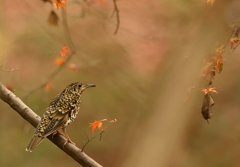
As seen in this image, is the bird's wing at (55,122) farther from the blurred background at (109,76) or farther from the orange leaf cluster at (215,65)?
the blurred background at (109,76)

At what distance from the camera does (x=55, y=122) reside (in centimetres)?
573

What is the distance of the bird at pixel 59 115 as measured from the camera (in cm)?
550

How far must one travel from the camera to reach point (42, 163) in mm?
13406

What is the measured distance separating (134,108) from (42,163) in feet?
9.87

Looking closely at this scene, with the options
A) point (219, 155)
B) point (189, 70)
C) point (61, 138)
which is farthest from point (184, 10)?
point (61, 138)

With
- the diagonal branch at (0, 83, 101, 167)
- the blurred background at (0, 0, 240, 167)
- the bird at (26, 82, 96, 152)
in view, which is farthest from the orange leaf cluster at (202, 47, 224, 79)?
the blurred background at (0, 0, 240, 167)

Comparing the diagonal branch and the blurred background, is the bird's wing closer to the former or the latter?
the diagonal branch

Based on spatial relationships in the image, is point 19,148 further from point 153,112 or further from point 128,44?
point 153,112

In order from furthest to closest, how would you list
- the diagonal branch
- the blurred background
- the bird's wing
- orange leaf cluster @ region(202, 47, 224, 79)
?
the blurred background
the bird's wing
the diagonal branch
orange leaf cluster @ region(202, 47, 224, 79)

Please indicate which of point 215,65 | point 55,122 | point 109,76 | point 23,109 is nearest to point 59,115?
point 55,122

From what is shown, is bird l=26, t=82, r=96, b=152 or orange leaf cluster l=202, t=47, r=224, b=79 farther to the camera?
bird l=26, t=82, r=96, b=152

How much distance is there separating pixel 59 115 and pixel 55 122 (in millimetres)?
241

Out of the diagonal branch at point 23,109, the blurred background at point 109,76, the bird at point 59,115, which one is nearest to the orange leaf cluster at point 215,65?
the bird at point 59,115

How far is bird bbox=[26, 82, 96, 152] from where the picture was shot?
18.0 ft
